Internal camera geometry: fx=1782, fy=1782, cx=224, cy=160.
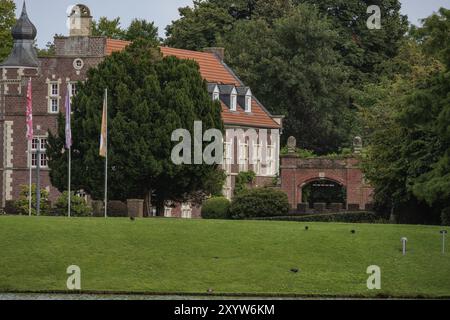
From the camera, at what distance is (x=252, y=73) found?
385ft

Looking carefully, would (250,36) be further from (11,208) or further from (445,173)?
(445,173)

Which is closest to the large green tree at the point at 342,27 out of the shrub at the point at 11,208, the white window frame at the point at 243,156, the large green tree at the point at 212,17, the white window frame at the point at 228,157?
the large green tree at the point at 212,17

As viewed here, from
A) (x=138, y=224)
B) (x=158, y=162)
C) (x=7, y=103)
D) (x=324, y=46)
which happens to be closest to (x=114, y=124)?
(x=158, y=162)

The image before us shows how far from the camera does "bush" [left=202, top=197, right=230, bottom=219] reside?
86.1m

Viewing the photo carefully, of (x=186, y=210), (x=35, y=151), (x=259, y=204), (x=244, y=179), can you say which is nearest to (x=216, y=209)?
(x=259, y=204)

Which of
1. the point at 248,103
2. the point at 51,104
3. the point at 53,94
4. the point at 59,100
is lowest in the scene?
the point at 51,104

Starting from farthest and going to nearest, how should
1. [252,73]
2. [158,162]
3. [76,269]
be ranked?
[252,73], [158,162], [76,269]

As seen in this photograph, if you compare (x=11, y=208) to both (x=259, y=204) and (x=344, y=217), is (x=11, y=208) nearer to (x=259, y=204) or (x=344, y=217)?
(x=259, y=204)

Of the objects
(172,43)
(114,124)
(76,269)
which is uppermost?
(172,43)

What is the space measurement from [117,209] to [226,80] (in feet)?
98.8

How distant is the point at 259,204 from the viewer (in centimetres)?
8344

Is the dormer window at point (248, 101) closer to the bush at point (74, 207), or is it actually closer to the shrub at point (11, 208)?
the shrub at point (11, 208)

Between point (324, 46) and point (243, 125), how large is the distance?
12.0 meters

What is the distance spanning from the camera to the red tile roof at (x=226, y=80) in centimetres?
10812
